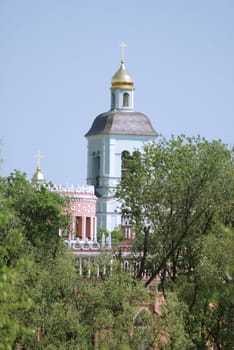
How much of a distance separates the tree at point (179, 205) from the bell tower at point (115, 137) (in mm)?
50695

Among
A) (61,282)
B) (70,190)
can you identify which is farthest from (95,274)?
(70,190)

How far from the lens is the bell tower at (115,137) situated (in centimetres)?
9138

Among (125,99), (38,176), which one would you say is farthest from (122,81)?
(38,176)

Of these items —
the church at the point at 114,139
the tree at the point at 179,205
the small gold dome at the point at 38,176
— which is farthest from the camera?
the church at the point at 114,139

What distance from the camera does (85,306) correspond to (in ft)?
111

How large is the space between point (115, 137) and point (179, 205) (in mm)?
53941

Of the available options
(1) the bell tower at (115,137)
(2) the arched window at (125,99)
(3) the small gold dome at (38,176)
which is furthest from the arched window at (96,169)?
(3) the small gold dome at (38,176)

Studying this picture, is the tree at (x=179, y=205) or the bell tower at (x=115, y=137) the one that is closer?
the tree at (x=179, y=205)

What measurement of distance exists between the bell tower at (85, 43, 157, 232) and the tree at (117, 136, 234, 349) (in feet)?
166

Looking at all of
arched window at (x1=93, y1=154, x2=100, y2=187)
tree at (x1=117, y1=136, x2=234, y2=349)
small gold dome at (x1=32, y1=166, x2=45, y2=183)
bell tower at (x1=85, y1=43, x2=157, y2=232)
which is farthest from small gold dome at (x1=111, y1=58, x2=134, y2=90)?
tree at (x1=117, y1=136, x2=234, y2=349)

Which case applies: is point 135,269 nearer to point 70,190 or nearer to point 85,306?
point 85,306

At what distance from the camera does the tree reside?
3775 centimetres

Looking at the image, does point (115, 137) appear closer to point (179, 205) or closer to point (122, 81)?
point (122, 81)

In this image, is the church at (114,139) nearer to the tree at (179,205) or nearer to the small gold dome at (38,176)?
the small gold dome at (38,176)
